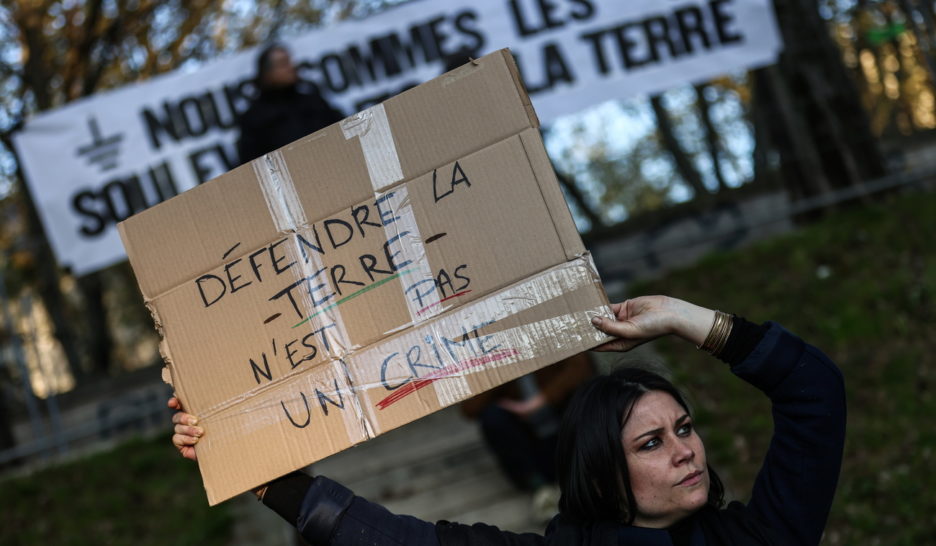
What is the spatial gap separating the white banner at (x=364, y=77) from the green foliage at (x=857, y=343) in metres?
1.44

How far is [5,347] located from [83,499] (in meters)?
9.13

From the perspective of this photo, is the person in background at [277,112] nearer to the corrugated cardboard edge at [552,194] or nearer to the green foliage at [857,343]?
the corrugated cardboard edge at [552,194]

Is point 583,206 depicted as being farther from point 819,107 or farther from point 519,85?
point 519,85

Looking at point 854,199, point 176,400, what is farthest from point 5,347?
point 176,400

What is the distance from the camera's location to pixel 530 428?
16.0 ft

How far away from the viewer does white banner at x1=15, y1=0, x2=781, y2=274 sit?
694 cm

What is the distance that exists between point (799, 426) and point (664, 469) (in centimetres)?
30

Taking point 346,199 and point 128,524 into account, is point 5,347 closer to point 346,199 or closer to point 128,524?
point 128,524

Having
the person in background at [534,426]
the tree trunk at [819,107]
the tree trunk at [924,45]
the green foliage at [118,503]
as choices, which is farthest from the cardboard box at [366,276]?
the tree trunk at [819,107]

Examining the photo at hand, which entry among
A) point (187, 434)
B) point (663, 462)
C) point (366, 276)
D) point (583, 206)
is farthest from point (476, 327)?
point (583, 206)

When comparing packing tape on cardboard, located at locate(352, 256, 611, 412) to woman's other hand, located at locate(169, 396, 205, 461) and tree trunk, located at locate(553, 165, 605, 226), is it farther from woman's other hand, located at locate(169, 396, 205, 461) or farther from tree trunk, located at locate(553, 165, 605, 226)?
tree trunk, located at locate(553, 165, 605, 226)

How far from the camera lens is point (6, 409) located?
785 cm

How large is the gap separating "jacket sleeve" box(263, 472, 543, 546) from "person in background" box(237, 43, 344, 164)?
2.36 meters

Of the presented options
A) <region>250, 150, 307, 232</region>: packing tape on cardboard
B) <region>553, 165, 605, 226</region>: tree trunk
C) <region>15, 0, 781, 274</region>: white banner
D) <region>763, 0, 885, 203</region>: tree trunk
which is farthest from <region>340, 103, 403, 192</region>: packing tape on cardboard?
<region>553, 165, 605, 226</region>: tree trunk
